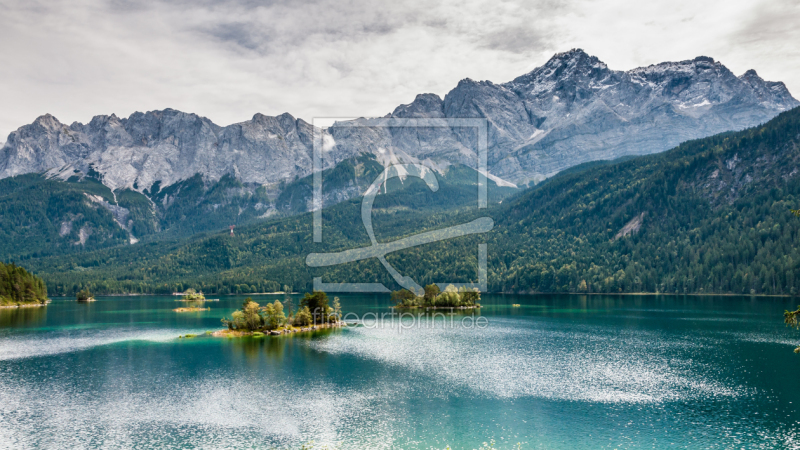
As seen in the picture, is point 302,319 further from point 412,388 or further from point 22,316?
point 22,316


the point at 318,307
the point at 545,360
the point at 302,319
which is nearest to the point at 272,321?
the point at 302,319

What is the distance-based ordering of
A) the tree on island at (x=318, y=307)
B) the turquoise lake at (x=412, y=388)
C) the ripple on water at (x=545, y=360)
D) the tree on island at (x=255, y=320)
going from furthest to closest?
the tree on island at (x=318, y=307)
the tree on island at (x=255, y=320)
the ripple on water at (x=545, y=360)
the turquoise lake at (x=412, y=388)

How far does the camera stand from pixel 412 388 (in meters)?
71.6

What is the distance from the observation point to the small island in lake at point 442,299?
600 feet

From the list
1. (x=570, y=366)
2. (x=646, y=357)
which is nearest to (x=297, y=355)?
(x=570, y=366)

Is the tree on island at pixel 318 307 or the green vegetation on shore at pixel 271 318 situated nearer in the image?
the green vegetation on shore at pixel 271 318

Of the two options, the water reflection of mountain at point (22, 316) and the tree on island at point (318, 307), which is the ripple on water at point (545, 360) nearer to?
the tree on island at point (318, 307)

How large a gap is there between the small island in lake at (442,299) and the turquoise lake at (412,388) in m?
54.0

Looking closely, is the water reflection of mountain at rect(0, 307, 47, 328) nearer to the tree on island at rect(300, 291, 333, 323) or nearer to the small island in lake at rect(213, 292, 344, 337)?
the small island in lake at rect(213, 292, 344, 337)

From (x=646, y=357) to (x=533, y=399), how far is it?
3368 cm

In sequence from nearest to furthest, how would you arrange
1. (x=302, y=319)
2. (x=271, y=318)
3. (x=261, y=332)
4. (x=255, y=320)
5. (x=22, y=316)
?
(x=261, y=332) < (x=255, y=320) < (x=271, y=318) < (x=302, y=319) < (x=22, y=316)

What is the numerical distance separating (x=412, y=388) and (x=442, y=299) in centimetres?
11218

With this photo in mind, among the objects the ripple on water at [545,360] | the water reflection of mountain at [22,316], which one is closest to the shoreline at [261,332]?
the ripple on water at [545,360]

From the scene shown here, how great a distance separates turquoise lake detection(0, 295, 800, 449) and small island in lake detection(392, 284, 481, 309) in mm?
53951
